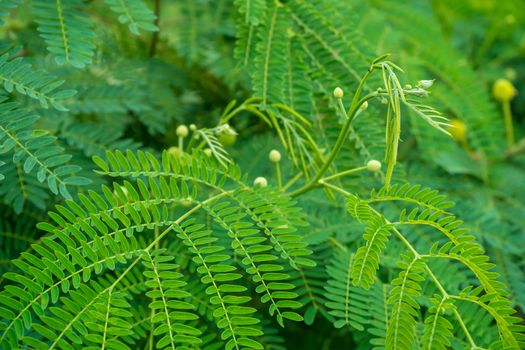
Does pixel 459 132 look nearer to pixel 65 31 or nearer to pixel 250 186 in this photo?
pixel 250 186

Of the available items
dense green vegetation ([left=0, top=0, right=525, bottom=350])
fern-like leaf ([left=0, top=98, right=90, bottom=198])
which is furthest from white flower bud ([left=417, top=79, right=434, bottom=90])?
fern-like leaf ([left=0, top=98, right=90, bottom=198])

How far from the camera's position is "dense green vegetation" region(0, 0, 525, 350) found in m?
0.76

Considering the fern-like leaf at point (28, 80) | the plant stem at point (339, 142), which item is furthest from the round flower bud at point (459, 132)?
the fern-like leaf at point (28, 80)

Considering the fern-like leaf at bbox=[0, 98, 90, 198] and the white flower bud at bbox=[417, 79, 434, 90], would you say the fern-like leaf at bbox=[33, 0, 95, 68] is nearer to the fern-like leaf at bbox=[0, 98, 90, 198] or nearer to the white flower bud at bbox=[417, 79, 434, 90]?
the fern-like leaf at bbox=[0, 98, 90, 198]

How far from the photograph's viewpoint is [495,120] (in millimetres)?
1548

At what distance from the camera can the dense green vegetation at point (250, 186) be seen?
30.0 inches

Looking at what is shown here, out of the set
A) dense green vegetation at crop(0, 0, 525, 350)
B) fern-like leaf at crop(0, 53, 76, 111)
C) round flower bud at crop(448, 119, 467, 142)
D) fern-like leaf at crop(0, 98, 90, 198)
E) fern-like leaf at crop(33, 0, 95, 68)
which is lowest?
round flower bud at crop(448, 119, 467, 142)

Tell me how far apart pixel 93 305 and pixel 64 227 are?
113 millimetres

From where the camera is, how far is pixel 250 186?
92 cm

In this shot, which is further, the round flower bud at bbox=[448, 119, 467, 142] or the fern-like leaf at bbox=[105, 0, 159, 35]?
the round flower bud at bbox=[448, 119, 467, 142]

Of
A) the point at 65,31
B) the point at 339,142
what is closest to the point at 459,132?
the point at 339,142

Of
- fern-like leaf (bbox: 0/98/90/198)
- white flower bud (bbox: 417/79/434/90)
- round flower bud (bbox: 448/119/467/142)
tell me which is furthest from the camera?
round flower bud (bbox: 448/119/467/142)

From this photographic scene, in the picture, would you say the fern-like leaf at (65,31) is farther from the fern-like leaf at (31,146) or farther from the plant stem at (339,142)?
the plant stem at (339,142)

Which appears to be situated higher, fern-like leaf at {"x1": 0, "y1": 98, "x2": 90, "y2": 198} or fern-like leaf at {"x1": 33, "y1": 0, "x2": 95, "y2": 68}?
fern-like leaf at {"x1": 33, "y1": 0, "x2": 95, "y2": 68}
